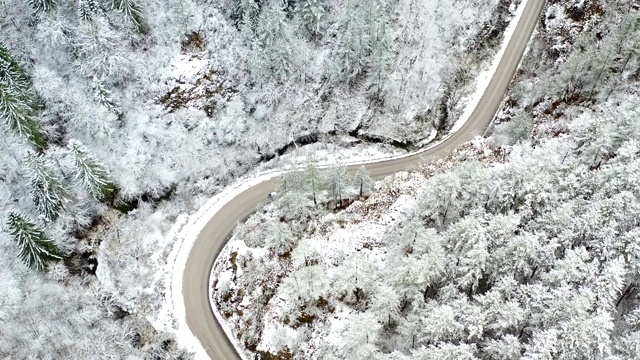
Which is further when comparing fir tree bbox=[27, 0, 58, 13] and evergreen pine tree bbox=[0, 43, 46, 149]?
fir tree bbox=[27, 0, 58, 13]

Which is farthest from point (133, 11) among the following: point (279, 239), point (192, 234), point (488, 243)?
point (488, 243)

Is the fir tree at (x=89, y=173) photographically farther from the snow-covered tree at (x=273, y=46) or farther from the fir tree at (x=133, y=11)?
the snow-covered tree at (x=273, y=46)

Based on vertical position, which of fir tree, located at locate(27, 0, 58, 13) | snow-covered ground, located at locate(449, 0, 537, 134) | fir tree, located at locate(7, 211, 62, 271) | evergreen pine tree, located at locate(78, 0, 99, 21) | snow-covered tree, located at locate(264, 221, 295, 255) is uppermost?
snow-covered ground, located at locate(449, 0, 537, 134)

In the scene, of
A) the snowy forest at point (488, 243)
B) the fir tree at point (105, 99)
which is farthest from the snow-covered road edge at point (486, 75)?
the fir tree at point (105, 99)

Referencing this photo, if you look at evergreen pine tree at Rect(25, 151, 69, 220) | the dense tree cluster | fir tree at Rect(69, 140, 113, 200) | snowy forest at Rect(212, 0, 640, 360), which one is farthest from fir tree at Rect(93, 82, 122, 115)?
the dense tree cluster

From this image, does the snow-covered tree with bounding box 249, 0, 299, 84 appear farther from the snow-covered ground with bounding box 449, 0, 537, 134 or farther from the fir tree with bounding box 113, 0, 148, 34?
the snow-covered ground with bounding box 449, 0, 537, 134

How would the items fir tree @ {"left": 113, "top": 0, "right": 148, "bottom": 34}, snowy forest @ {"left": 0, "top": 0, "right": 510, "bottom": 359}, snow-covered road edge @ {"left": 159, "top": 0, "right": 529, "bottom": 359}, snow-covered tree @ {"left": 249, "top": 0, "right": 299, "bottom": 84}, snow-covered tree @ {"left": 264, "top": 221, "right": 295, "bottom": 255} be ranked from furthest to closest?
fir tree @ {"left": 113, "top": 0, "right": 148, "bottom": 34} → snow-covered tree @ {"left": 249, "top": 0, "right": 299, "bottom": 84} → snowy forest @ {"left": 0, "top": 0, "right": 510, "bottom": 359} → snow-covered tree @ {"left": 264, "top": 221, "right": 295, "bottom": 255} → snow-covered road edge @ {"left": 159, "top": 0, "right": 529, "bottom": 359}
